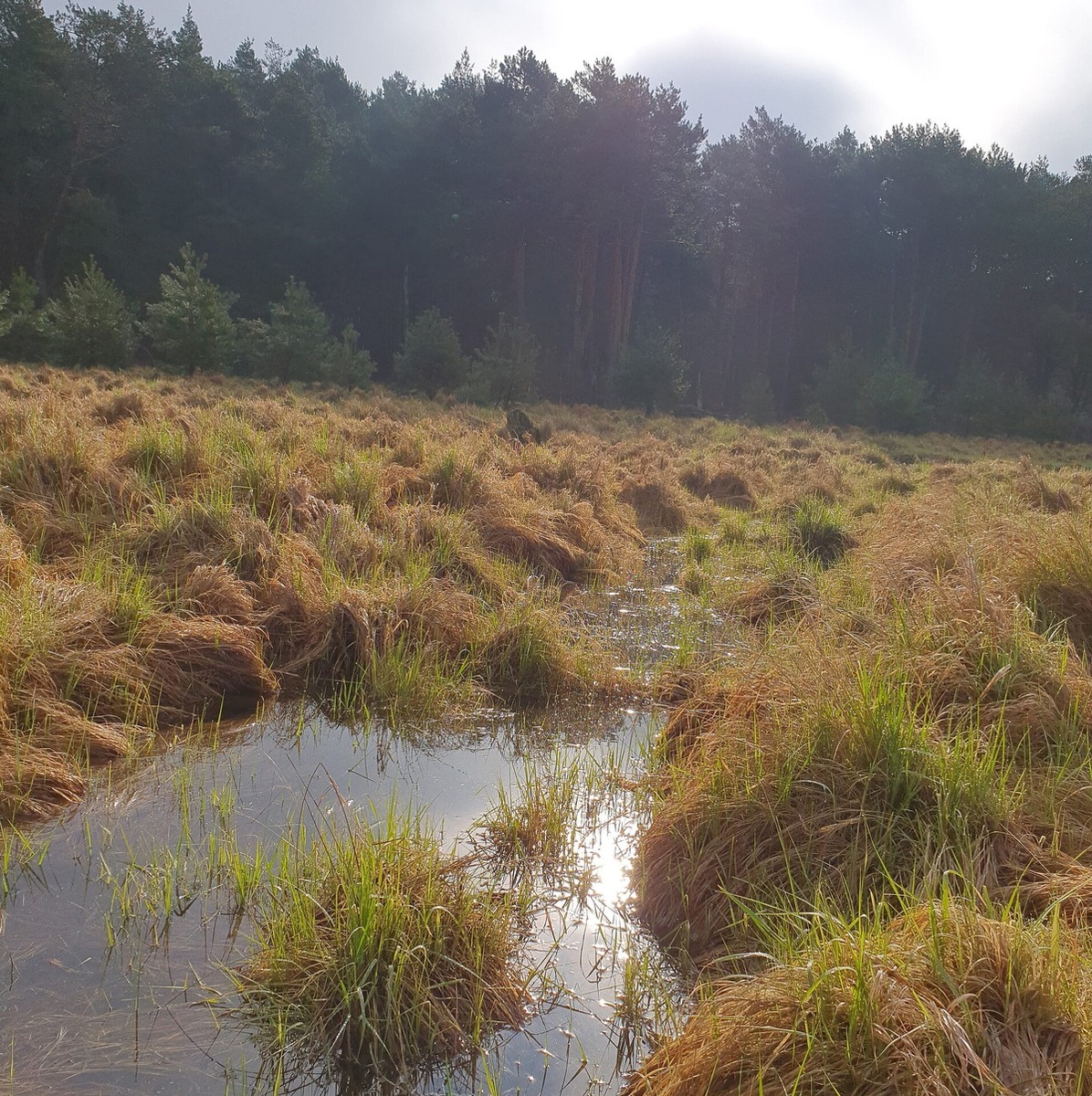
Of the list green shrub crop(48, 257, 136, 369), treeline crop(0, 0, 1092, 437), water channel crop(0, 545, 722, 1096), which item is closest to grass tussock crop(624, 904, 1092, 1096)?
water channel crop(0, 545, 722, 1096)

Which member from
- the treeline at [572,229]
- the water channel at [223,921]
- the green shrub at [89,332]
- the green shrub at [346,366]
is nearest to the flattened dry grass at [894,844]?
the water channel at [223,921]

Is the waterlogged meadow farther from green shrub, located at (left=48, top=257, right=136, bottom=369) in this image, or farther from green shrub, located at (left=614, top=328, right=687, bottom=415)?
green shrub, located at (left=614, top=328, right=687, bottom=415)

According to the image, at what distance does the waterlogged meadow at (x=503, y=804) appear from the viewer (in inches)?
85.7

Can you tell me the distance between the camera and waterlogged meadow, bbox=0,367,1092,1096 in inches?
85.7

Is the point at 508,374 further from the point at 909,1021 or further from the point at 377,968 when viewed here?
the point at 909,1021

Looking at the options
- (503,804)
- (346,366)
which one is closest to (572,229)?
(346,366)

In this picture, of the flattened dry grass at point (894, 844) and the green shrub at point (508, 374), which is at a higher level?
the green shrub at point (508, 374)

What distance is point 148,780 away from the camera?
3643mm

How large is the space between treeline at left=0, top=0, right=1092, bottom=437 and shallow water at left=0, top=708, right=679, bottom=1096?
78.1ft

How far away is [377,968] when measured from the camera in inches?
93.6

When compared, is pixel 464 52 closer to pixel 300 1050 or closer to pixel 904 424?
pixel 904 424

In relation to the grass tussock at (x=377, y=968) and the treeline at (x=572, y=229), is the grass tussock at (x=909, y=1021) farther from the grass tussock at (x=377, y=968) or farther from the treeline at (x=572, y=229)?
the treeline at (x=572, y=229)

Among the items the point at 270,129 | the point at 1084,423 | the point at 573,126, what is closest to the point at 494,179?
the point at 573,126

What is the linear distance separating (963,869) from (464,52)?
53124mm
